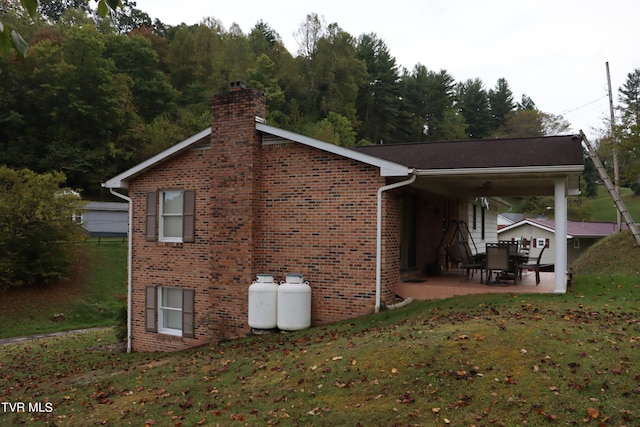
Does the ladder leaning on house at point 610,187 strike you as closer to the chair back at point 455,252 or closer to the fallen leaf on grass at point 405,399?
the chair back at point 455,252

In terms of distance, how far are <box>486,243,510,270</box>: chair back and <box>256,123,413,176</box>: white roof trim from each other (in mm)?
2904

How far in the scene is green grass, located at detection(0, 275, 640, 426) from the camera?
566cm

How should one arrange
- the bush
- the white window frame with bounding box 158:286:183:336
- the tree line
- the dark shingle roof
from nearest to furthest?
the dark shingle roof → the white window frame with bounding box 158:286:183:336 → the bush → the tree line

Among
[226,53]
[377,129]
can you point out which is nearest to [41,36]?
[226,53]

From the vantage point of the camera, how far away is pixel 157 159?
43.1 ft

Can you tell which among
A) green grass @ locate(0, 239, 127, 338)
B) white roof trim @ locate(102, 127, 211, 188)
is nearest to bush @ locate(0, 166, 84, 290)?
green grass @ locate(0, 239, 127, 338)

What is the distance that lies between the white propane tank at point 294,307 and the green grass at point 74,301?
47.0 feet

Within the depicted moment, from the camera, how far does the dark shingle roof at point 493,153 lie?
35.2ft

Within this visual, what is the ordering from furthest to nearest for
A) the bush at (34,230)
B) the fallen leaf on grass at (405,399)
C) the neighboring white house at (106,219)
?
the neighboring white house at (106,219)
the bush at (34,230)
the fallen leaf on grass at (405,399)

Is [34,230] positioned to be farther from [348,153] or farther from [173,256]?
[348,153]

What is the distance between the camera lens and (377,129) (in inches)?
2226

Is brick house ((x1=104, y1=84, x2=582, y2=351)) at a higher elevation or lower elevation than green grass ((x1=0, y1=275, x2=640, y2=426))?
higher

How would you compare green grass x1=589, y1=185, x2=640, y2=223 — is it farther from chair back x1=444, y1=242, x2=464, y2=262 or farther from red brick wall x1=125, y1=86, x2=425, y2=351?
red brick wall x1=125, y1=86, x2=425, y2=351
